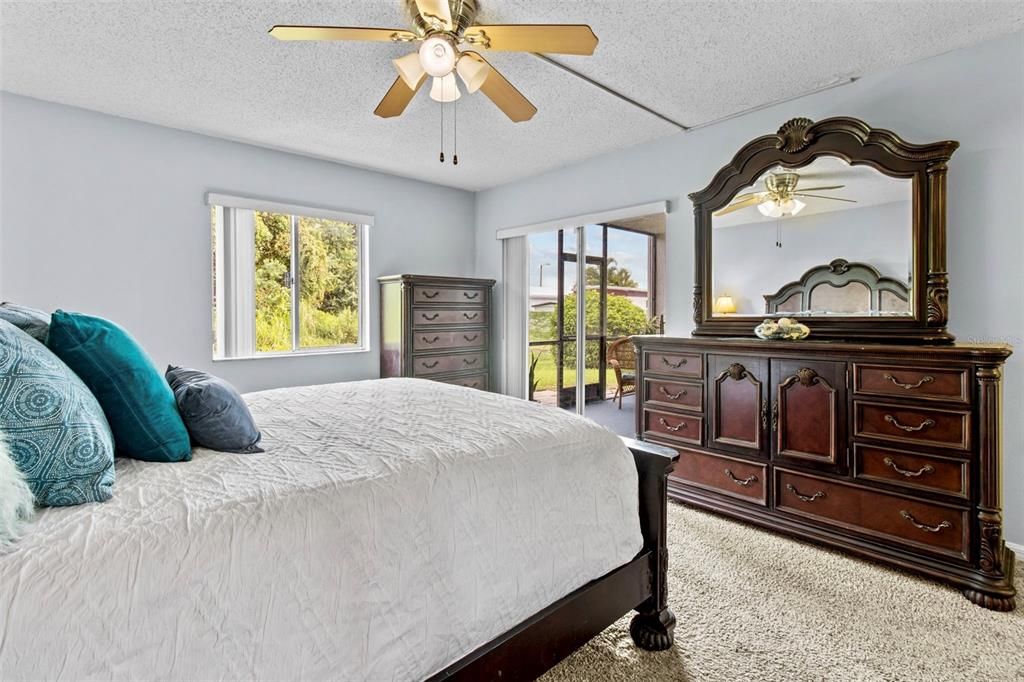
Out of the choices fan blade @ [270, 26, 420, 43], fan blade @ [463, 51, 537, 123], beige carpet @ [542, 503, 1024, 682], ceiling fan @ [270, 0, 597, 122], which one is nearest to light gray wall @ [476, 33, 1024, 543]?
beige carpet @ [542, 503, 1024, 682]

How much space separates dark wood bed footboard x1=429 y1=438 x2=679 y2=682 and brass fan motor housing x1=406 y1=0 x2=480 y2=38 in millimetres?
1816

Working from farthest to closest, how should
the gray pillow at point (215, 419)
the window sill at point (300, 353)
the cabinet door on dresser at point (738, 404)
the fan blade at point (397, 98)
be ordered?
the window sill at point (300, 353)
the cabinet door on dresser at point (738, 404)
the fan blade at point (397, 98)
the gray pillow at point (215, 419)

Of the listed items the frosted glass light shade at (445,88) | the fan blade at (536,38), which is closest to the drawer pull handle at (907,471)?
the fan blade at (536,38)

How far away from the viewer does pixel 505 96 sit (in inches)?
90.7

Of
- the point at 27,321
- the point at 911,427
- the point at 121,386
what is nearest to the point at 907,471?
the point at 911,427

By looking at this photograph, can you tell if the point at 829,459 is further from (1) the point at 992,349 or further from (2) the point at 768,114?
(2) the point at 768,114

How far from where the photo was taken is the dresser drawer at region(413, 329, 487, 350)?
4.29 metres

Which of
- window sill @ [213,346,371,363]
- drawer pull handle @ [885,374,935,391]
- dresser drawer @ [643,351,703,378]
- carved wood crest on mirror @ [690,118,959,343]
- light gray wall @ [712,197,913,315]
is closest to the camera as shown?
drawer pull handle @ [885,374,935,391]

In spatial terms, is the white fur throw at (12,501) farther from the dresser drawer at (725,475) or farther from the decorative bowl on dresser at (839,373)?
the decorative bowl on dresser at (839,373)

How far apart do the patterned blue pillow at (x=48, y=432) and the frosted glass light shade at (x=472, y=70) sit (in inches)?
69.0

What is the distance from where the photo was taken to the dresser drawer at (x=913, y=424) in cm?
209

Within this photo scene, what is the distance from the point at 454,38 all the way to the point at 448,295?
105 inches

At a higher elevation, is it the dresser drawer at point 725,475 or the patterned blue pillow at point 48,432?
the patterned blue pillow at point 48,432

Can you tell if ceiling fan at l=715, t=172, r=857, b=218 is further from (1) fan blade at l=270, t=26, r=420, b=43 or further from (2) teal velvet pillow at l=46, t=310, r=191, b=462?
(2) teal velvet pillow at l=46, t=310, r=191, b=462
